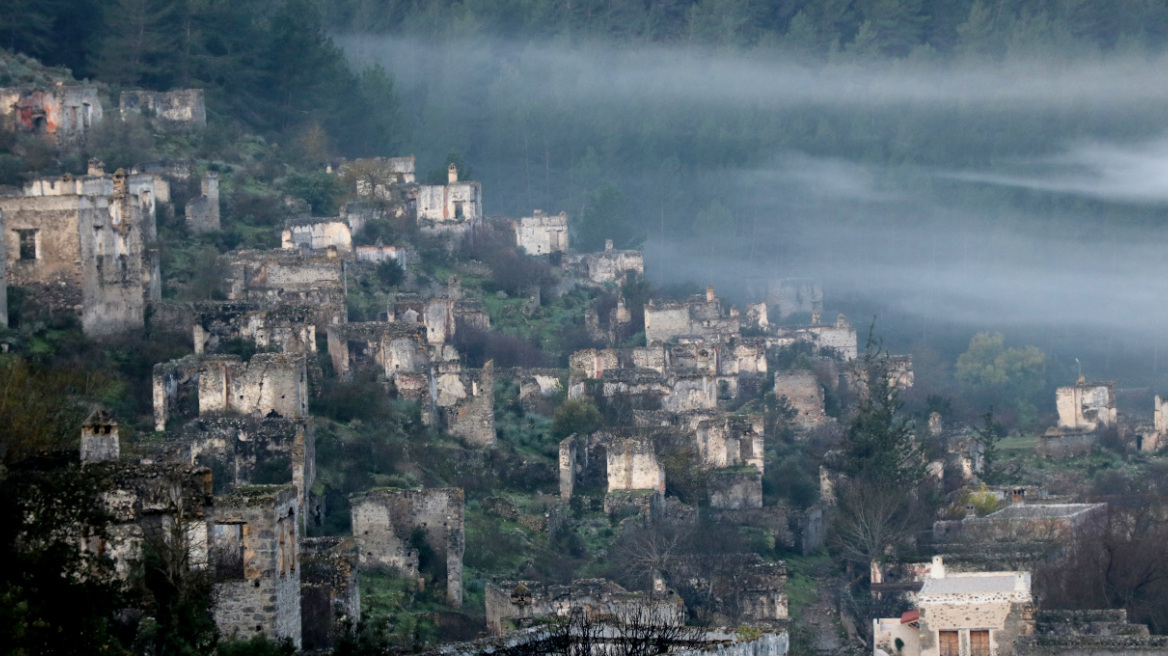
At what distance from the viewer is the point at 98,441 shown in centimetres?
2978

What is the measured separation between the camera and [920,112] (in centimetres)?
13350

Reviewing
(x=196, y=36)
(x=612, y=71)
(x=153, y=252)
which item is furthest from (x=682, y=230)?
(x=153, y=252)

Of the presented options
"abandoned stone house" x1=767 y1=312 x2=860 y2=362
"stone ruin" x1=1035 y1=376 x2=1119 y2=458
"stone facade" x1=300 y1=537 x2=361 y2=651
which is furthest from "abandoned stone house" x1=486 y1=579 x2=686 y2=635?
"abandoned stone house" x1=767 y1=312 x2=860 y2=362

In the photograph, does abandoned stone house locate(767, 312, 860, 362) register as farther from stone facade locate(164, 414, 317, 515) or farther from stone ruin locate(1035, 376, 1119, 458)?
stone facade locate(164, 414, 317, 515)

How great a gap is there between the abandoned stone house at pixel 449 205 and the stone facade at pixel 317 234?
7.93m

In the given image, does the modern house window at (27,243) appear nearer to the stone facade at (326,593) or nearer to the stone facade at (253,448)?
the stone facade at (253,448)

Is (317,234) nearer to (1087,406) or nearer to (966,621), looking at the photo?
(1087,406)

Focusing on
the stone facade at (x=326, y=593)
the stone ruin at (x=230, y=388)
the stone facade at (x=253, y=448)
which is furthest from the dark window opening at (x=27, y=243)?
the stone facade at (x=326, y=593)

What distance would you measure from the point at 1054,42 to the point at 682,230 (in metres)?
41.3

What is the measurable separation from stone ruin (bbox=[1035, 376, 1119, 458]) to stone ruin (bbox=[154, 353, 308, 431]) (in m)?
30.6

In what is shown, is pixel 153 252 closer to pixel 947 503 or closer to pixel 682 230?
pixel 947 503

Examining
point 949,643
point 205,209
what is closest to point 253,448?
point 949,643

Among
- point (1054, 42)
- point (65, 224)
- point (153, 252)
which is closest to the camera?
point (65, 224)

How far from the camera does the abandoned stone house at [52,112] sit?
6556 cm
